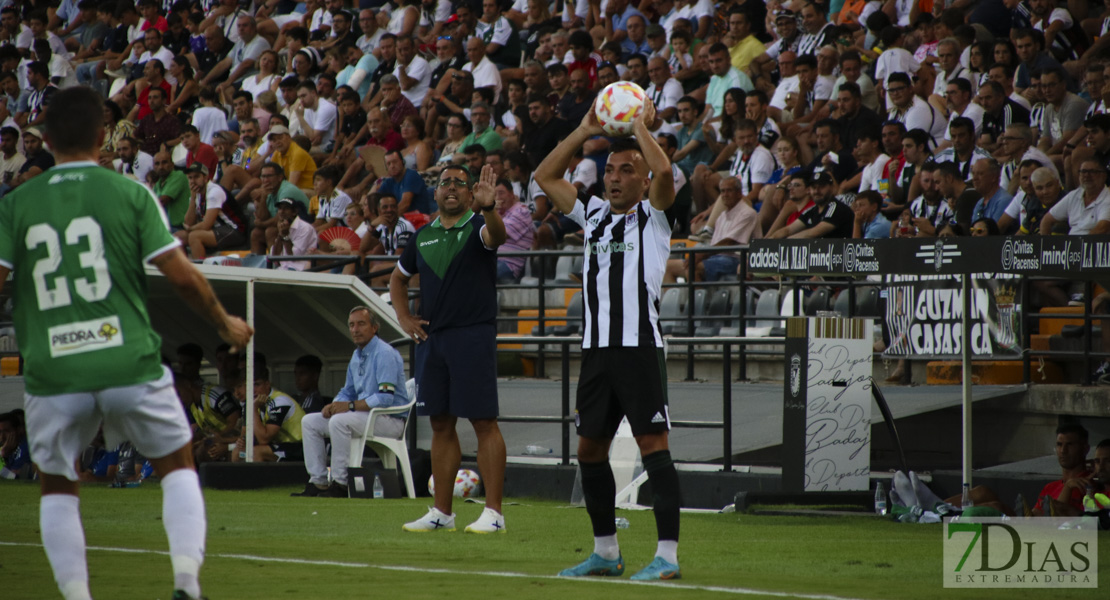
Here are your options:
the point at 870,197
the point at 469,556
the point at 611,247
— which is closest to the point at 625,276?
the point at 611,247

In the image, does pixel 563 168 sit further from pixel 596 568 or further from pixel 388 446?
pixel 388 446

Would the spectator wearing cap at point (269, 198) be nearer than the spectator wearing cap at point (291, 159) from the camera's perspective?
Yes

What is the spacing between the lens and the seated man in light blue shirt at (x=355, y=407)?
11992mm

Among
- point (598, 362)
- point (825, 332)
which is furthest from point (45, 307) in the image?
point (825, 332)

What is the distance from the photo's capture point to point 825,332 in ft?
32.9

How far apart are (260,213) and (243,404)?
17.2ft

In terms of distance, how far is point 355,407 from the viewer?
12109 millimetres

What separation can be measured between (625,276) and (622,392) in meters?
0.55

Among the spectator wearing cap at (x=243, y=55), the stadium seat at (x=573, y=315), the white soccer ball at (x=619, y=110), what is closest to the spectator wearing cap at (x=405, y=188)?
the stadium seat at (x=573, y=315)

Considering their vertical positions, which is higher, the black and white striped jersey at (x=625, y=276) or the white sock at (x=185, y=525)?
the black and white striped jersey at (x=625, y=276)

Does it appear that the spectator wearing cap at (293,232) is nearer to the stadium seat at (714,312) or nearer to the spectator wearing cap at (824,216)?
the stadium seat at (714,312)

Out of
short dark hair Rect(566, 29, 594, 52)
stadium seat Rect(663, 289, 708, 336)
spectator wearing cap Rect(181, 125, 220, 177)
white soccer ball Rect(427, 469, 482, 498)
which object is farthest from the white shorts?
spectator wearing cap Rect(181, 125, 220, 177)

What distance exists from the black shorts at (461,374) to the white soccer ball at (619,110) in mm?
1967

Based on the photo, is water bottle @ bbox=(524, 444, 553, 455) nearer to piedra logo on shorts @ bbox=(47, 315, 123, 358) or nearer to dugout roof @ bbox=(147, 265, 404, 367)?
dugout roof @ bbox=(147, 265, 404, 367)
